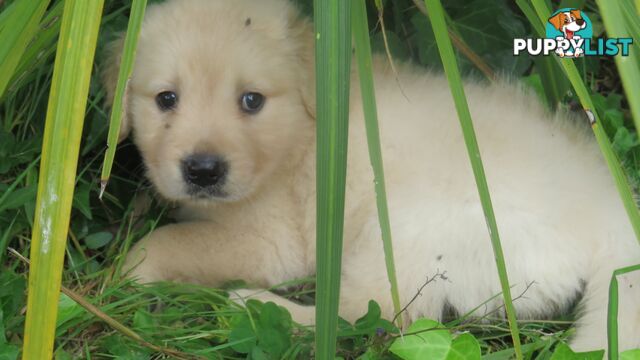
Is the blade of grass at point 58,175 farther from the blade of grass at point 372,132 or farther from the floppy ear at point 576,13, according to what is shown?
the floppy ear at point 576,13

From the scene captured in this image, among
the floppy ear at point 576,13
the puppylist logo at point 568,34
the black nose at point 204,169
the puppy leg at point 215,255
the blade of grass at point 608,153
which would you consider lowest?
the puppy leg at point 215,255

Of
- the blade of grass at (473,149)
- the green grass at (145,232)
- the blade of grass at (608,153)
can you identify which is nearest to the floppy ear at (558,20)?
the green grass at (145,232)

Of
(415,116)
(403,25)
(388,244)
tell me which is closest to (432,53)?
(403,25)

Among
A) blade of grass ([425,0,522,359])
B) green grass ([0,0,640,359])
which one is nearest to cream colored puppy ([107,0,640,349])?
green grass ([0,0,640,359])

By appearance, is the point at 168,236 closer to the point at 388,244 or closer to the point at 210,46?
the point at 210,46

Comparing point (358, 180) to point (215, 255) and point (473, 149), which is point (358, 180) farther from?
point (473, 149)

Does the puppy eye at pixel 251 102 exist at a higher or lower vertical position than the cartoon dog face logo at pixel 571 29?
lower
